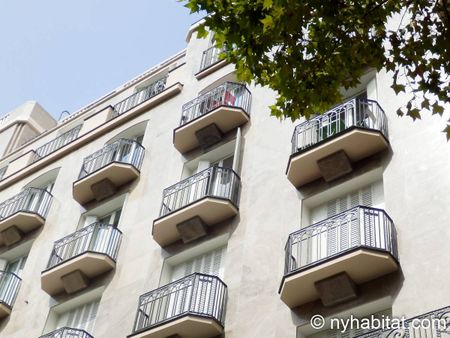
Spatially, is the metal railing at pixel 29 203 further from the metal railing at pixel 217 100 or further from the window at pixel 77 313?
the metal railing at pixel 217 100

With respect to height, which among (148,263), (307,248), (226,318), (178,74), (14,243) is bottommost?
(226,318)

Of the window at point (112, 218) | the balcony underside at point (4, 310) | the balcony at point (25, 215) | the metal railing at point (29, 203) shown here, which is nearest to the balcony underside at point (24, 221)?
the balcony at point (25, 215)

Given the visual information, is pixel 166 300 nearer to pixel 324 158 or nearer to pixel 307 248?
pixel 307 248

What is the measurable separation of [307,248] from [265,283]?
3.99 feet

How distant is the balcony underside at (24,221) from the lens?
26.3 m

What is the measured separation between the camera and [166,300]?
1842 cm

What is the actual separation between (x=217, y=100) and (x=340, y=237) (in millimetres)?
9174

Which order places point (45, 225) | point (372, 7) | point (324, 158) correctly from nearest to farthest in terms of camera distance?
point (372, 7) < point (324, 158) < point (45, 225)

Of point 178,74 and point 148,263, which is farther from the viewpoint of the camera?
point 178,74

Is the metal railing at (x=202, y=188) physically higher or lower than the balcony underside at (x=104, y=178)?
lower

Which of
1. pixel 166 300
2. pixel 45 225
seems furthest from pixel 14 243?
pixel 166 300

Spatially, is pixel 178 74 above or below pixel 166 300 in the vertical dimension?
above

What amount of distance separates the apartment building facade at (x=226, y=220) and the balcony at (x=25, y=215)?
56mm

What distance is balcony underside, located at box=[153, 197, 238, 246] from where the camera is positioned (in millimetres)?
19625
